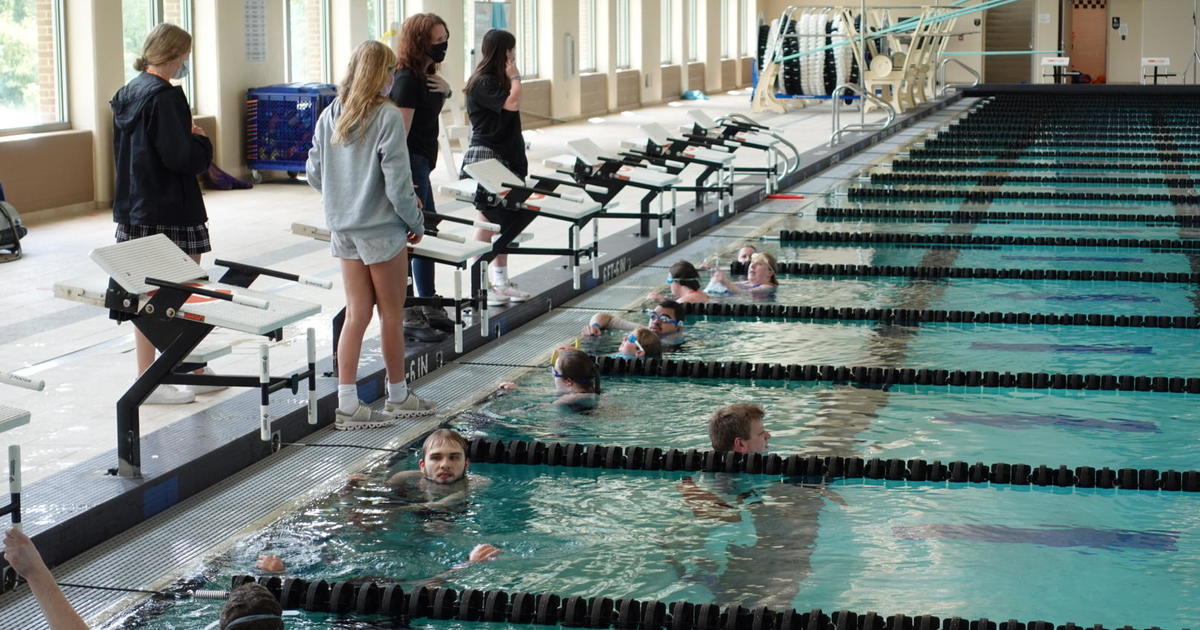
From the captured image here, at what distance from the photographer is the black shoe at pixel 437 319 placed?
6085mm

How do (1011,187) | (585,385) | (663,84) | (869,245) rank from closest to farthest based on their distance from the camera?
(585,385), (869,245), (1011,187), (663,84)

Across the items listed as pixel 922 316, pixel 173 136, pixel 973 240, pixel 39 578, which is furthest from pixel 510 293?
pixel 39 578

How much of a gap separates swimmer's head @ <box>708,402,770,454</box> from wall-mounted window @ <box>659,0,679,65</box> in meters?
25.1

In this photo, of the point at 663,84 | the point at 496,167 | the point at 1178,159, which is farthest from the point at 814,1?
the point at 496,167

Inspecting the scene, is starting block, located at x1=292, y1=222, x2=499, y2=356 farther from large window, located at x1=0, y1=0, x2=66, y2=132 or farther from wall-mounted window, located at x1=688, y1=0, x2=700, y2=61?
wall-mounted window, located at x1=688, y1=0, x2=700, y2=61

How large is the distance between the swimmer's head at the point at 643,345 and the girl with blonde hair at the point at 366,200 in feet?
4.95

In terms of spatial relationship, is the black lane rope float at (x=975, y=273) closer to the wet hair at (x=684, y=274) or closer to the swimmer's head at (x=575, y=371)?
the wet hair at (x=684, y=274)

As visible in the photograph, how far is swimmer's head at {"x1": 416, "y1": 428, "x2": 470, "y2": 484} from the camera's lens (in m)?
4.30

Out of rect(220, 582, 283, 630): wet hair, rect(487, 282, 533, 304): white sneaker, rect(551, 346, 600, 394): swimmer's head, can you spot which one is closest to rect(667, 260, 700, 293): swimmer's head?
rect(487, 282, 533, 304): white sneaker

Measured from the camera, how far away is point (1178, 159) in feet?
50.6

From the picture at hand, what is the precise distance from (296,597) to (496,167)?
3431mm

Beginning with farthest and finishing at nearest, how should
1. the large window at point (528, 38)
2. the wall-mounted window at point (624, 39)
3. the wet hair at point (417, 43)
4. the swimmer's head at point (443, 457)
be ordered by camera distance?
the wall-mounted window at point (624, 39), the large window at point (528, 38), the wet hair at point (417, 43), the swimmer's head at point (443, 457)

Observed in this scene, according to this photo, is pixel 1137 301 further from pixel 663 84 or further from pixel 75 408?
pixel 663 84

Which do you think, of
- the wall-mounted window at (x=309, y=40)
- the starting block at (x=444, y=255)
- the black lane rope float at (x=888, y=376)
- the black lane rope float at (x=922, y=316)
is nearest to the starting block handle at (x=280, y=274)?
the starting block at (x=444, y=255)
